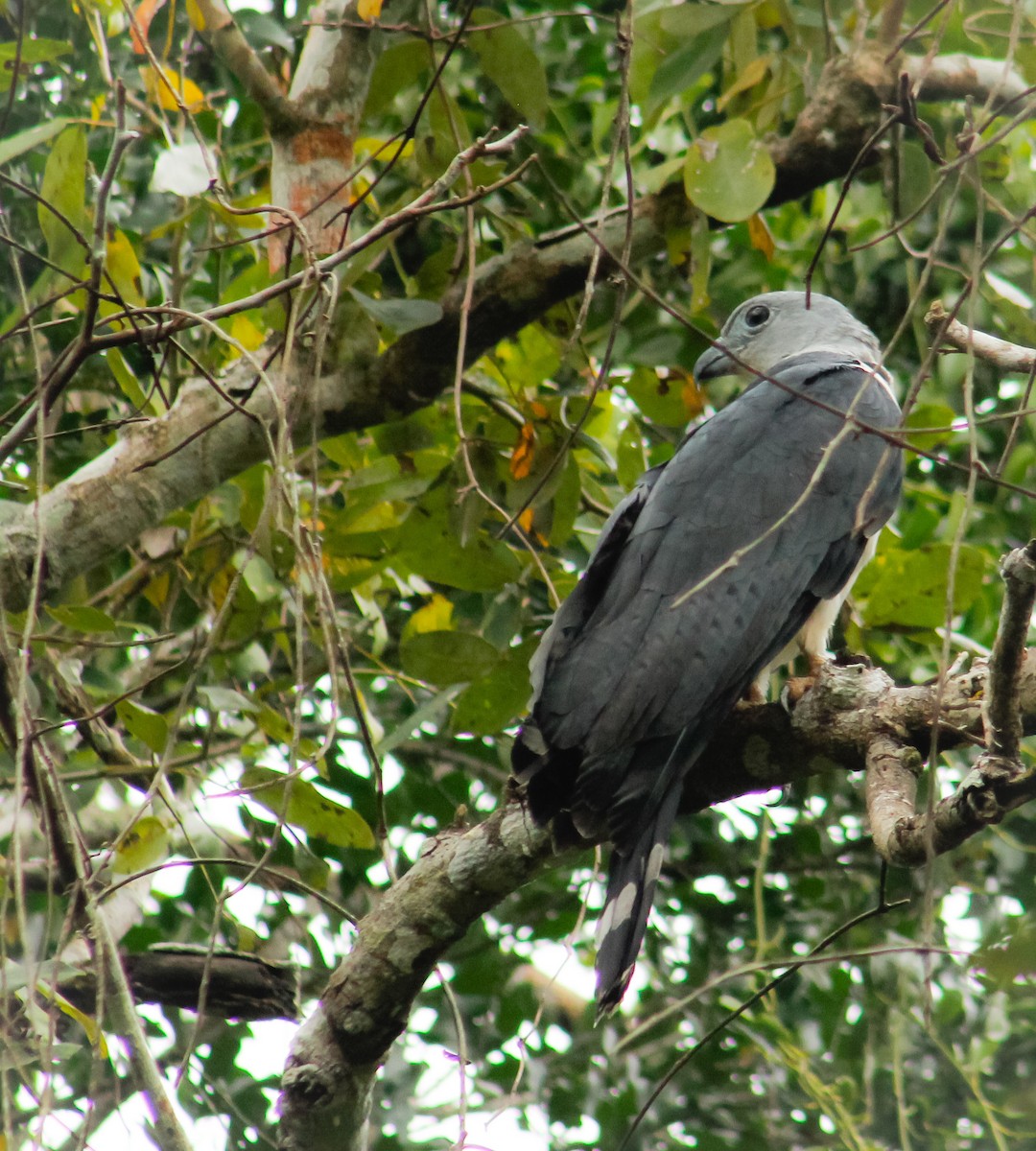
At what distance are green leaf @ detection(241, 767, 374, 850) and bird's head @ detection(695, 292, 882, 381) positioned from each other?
1.68 meters

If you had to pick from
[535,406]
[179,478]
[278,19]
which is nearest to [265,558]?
[179,478]

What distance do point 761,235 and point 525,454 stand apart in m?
1.07

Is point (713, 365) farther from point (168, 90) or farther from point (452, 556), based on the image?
point (168, 90)

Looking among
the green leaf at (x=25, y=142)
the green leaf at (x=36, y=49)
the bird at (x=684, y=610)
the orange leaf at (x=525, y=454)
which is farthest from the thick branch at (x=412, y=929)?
the green leaf at (x=36, y=49)

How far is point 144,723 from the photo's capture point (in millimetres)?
2734

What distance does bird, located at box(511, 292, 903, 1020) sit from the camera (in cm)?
245

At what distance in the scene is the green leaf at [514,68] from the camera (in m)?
2.94

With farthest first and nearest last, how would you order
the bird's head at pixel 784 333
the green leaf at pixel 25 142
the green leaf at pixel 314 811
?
the bird's head at pixel 784 333 < the green leaf at pixel 314 811 < the green leaf at pixel 25 142

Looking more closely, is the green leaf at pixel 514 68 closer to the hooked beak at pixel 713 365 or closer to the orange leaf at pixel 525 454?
the orange leaf at pixel 525 454

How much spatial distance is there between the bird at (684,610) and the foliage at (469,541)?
0.20 m

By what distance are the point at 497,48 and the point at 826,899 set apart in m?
2.77

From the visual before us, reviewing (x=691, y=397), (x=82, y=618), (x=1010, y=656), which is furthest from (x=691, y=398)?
(x=1010, y=656)

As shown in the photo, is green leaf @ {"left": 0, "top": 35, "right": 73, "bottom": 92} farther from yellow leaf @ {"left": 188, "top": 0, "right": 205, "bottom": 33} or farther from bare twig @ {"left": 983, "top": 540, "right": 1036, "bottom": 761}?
bare twig @ {"left": 983, "top": 540, "right": 1036, "bottom": 761}

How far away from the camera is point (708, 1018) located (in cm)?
414
